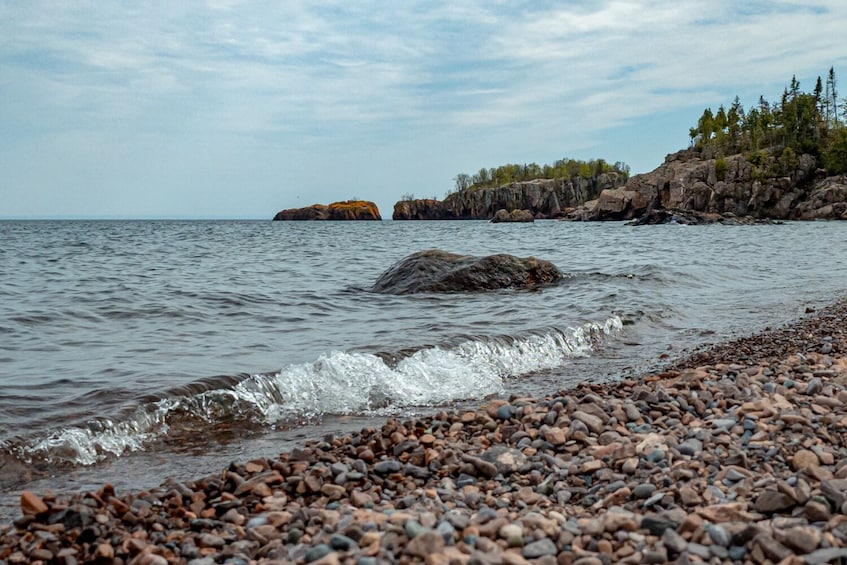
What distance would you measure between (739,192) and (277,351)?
89372mm

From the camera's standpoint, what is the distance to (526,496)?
3.89 meters

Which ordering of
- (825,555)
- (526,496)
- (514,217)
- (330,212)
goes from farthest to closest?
1. (330,212)
2. (514,217)
3. (526,496)
4. (825,555)

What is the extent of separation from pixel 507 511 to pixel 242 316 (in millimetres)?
9352

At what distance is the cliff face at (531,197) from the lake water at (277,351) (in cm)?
11699

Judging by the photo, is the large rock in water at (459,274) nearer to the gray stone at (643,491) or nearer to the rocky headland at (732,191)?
the gray stone at (643,491)

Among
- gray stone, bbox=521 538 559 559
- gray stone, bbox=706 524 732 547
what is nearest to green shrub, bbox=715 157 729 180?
gray stone, bbox=706 524 732 547

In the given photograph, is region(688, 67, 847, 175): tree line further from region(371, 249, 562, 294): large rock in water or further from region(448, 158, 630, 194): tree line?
region(371, 249, 562, 294): large rock in water

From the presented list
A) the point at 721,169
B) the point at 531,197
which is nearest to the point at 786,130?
the point at 721,169

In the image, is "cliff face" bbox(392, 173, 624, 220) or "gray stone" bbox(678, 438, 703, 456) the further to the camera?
"cliff face" bbox(392, 173, 624, 220)

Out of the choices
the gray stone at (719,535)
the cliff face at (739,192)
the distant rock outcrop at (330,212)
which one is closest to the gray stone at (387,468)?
the gray stone at (719,535)

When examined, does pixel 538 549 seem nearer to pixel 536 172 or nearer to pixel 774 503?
pixel 774 503

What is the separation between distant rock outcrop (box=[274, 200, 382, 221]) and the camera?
518ft

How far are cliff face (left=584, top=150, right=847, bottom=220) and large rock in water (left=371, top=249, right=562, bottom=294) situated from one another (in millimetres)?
73028

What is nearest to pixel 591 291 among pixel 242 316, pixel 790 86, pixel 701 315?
pixel 701 315
